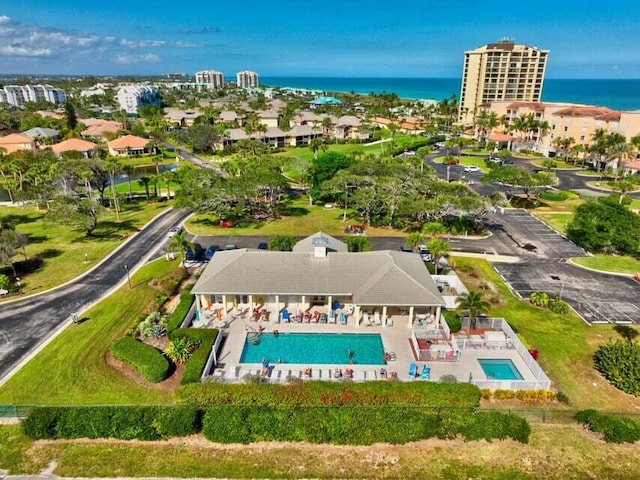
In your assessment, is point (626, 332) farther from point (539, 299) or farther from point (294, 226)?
point (294, 226)

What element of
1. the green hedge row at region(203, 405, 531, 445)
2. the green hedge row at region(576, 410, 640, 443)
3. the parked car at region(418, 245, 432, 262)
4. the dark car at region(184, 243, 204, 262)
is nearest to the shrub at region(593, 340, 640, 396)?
the green hedge row at region(576, 410, 640, 443)

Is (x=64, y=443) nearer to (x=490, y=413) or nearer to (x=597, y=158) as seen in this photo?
(x=490, y=413)

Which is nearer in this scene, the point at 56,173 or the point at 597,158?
the point at 56,173

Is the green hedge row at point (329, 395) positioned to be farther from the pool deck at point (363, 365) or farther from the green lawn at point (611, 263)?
the green lawn at point (611, 263)

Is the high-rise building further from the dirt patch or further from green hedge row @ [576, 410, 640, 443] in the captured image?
the dirt patch

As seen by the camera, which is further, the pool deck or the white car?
the white car

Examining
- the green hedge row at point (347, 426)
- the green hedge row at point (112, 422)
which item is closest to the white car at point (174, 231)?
the green hedge row at point (112, 422)

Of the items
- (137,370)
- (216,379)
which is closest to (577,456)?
(216,379)

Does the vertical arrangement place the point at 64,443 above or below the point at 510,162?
below
